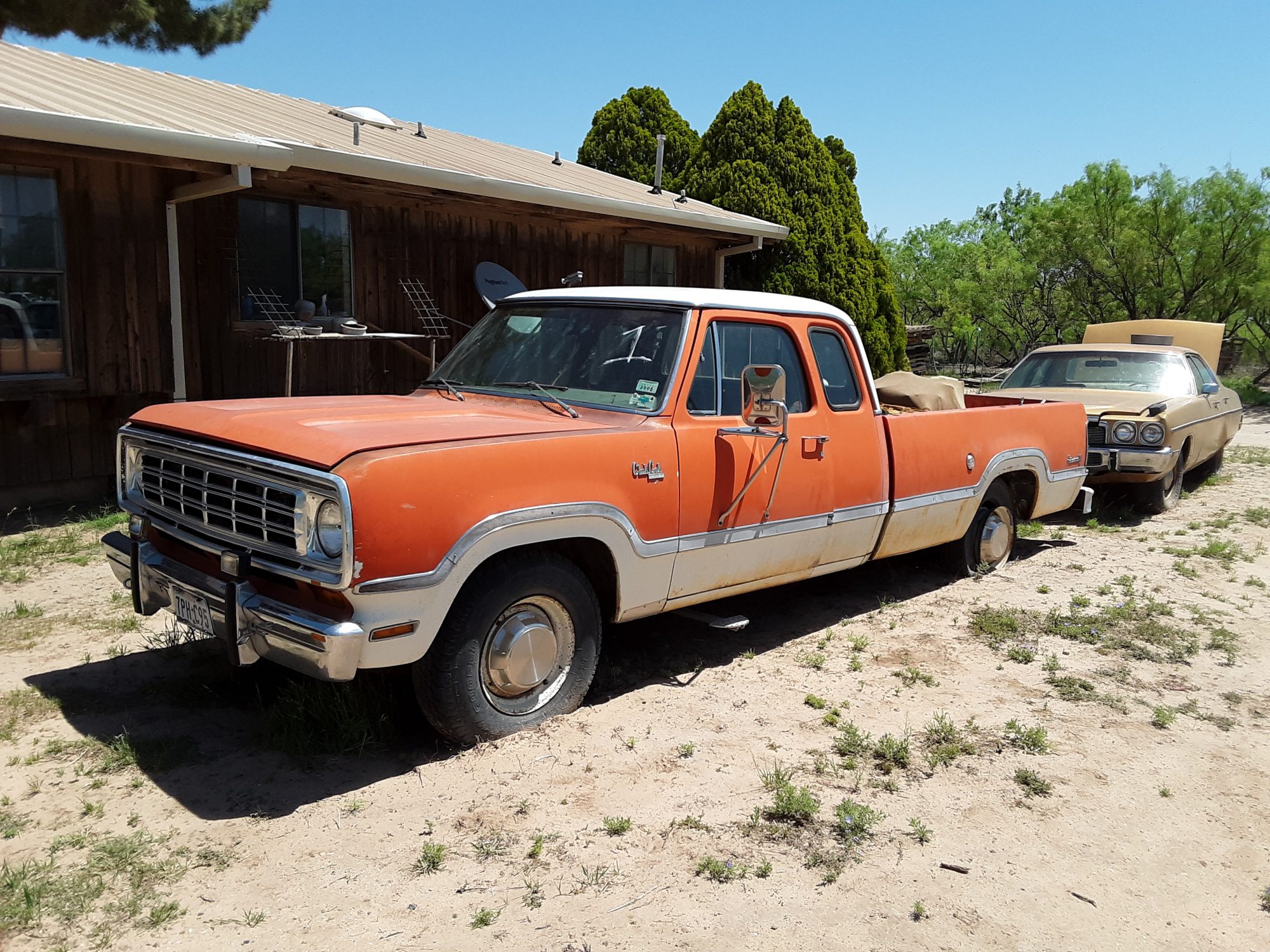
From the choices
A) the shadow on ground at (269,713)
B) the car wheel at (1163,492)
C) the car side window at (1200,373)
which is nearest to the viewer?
the shadow on ground at (269,713)

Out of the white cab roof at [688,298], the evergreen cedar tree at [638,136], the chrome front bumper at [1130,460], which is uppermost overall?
the evergreen cedar tree at [638,136]

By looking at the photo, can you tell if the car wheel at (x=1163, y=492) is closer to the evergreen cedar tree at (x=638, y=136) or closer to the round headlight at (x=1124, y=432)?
the round headlight at (x=1124, y=432)

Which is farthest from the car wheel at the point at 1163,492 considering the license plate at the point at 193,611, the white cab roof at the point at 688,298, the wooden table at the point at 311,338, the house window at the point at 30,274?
the house window at the point at 30,274

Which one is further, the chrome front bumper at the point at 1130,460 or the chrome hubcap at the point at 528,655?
the chrome front bumper at the point at 1130,460

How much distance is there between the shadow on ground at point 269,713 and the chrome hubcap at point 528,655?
33 cm

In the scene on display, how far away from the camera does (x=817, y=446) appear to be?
5277mm

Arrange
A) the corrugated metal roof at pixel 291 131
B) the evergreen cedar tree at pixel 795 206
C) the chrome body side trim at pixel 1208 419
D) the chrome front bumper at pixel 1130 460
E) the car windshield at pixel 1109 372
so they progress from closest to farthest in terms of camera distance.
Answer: the corrugated metal roof at pixel 291 131 → the chrome front bumper at pixel 1130 460 → the chrome body side trim at pixel 1208 419 → the car windshield at pixel 1109 372 → the evergreen cedar tree at pixel 795 206

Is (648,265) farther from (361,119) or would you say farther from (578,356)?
(578,356)

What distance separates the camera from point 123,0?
1462cm

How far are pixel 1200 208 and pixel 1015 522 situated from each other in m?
19.7

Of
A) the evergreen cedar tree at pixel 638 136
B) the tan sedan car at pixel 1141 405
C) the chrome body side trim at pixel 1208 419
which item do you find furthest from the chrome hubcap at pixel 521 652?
the evergreen cedar tree at pixel 638 136

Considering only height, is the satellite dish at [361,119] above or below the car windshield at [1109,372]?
above

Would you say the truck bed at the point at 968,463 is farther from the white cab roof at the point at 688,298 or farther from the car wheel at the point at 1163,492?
the car wheel at the point at 1163,492

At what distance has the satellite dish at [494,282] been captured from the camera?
37.6 ft
